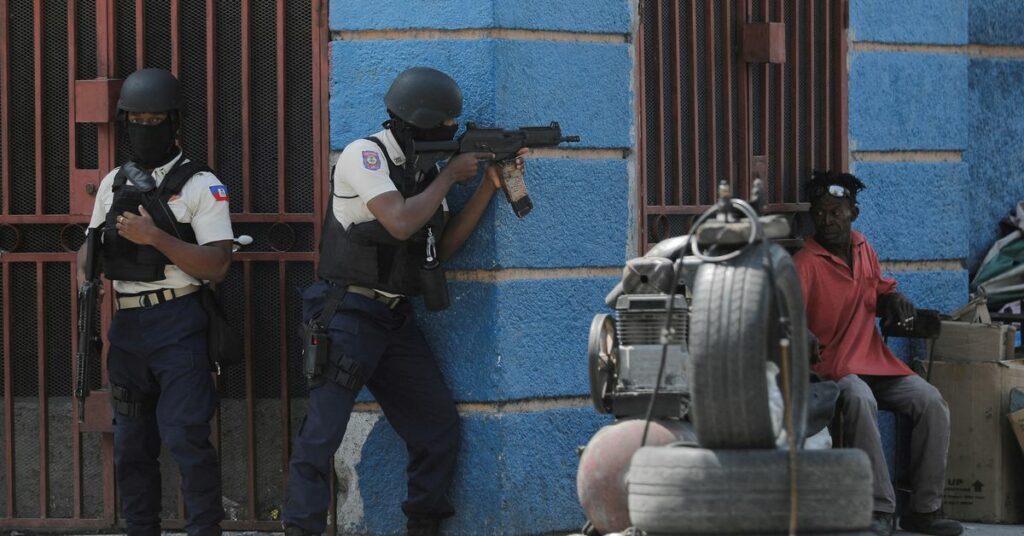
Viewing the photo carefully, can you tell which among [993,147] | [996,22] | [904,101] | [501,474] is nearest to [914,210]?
[904,101]

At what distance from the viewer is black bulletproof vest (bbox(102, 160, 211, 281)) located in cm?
557

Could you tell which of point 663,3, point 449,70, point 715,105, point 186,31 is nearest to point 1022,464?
point 715,105

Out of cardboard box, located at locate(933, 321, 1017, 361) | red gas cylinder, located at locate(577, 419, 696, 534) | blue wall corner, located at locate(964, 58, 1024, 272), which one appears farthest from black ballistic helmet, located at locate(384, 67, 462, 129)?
blue wall corner, located at locate(964, 58, 1024, 272)

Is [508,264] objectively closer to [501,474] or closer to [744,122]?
[501,474]

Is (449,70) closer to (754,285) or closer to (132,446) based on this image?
(132,446)

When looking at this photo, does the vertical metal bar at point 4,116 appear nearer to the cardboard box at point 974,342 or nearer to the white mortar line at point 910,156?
the white mortar line at point 910,156

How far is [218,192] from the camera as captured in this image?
566cm

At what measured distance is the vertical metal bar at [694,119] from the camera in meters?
6.53

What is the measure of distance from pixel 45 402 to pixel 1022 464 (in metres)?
4.35

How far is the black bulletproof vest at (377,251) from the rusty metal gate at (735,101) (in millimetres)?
1123

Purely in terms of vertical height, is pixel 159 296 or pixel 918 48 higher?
pixel 918 48

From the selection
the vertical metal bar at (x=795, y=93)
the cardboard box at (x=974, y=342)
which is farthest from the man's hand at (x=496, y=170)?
the cardboard box at (x=974, y=342)

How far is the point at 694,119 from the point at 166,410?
8.61ft

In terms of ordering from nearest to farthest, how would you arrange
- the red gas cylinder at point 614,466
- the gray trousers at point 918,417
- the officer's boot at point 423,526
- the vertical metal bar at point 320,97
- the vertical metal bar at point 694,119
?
the red gas cylinder at point 614,466
the officer's boot at point 423,526
the vertical metal bar at point 320,97
the gray trousers at point 918,417
the vertical metal bar at point 694,119
